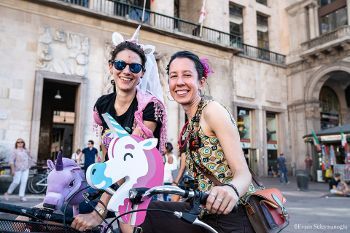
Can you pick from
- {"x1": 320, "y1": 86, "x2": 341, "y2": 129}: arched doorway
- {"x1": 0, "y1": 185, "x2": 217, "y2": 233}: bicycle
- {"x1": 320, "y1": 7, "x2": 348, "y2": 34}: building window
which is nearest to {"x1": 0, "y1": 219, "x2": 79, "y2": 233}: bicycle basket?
{"x1": 0, "y1": 185, "x2": 217, "y2": 233}: bicycle

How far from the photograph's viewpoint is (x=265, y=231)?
1.56 m

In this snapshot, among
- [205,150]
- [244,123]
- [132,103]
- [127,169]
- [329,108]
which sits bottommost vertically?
[127,169]

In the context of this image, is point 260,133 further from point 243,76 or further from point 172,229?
point 172,229

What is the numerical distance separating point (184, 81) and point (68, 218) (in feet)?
3.30

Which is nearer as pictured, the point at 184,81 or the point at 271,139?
the point at 184,81

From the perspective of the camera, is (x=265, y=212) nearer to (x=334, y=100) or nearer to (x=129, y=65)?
(x=129, y=65)

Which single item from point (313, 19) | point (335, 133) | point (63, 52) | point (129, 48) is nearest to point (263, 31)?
point (313, 19)

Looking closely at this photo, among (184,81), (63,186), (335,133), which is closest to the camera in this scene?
(63,186)

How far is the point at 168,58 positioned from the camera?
16.7 metres

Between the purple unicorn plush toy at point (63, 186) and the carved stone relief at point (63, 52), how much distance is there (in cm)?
1288

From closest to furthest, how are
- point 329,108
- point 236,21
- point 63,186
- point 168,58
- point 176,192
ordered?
point 176,192, point 63,186, point 168,58, point 236,21, point 329,108

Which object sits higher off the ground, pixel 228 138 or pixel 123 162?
pixel 228 138

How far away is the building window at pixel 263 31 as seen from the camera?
23828mm

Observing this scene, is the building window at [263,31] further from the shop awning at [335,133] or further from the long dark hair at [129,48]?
the long dark hair at [129,48]
